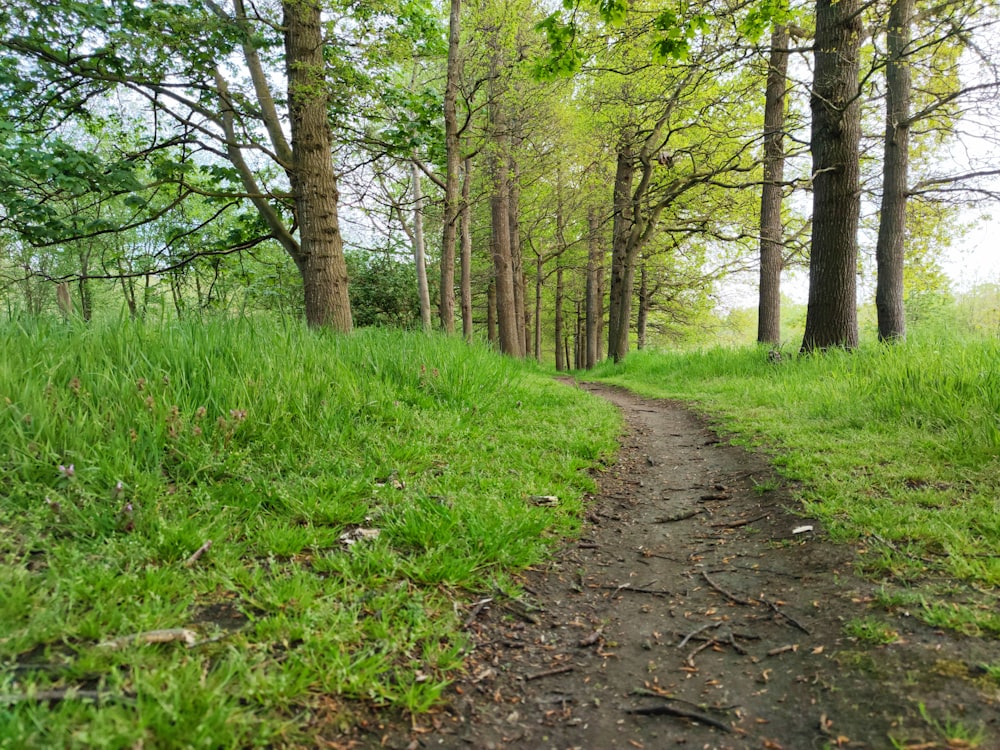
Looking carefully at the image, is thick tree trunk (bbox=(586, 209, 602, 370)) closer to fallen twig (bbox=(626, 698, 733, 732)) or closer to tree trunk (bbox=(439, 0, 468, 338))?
tree trunk (bbox=(439, 0, 468, 338))

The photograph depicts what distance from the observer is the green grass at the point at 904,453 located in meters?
2.15

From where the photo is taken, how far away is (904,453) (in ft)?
11.4

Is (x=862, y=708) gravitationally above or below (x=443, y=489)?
below

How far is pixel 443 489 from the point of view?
312 centimetres

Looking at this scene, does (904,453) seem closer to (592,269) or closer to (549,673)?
(549,673)

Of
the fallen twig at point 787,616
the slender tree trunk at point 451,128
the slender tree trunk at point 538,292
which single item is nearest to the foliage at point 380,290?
the slender tree trunk at point 538,292

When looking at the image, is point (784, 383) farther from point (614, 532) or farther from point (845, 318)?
point (614, 532)

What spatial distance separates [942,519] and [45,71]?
8.81 m

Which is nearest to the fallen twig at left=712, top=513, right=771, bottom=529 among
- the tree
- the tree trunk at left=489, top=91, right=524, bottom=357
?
the tree

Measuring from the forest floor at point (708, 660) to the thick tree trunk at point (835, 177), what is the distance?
17.2ft

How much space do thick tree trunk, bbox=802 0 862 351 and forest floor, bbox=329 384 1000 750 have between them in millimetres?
5238

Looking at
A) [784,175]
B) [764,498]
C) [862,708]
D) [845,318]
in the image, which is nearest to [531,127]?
[784,175]

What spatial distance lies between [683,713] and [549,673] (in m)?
0.50

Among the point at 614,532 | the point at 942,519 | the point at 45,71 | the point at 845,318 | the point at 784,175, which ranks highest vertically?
the point at 784,175
